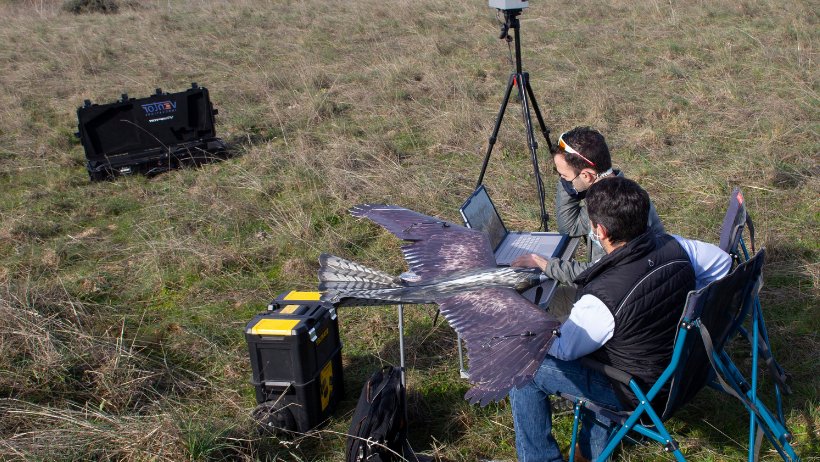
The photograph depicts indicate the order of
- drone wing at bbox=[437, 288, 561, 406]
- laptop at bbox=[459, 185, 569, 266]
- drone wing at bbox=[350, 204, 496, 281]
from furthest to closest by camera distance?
laptop at bbox=[459, 185, 569, 266] → drone wing at bbox=[350, 204, 496, 281] → drone wing at bbox=[437, 288, 561, 406]

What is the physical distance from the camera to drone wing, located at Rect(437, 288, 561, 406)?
2070mm

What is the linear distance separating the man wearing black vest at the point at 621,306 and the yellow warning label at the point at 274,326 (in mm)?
1022

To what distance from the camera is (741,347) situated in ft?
11.7

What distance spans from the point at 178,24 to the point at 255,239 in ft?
30.7

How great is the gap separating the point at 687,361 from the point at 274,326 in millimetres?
1656

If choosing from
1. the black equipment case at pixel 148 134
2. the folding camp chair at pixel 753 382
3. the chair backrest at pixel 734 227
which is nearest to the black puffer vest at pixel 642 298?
the folding camp chair at pixel 753 382

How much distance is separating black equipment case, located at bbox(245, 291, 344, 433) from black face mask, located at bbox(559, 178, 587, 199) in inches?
50.7

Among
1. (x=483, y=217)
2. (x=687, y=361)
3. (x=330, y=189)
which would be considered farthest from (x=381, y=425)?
(x=330, y=189)

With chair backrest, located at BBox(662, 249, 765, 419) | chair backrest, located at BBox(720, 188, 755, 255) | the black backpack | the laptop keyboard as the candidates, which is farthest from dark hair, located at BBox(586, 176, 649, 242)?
the black backpack

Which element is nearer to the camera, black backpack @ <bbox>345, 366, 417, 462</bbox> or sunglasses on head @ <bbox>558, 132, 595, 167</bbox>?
black backpack @ <bbox>345, 366, 417, 462</bbox>

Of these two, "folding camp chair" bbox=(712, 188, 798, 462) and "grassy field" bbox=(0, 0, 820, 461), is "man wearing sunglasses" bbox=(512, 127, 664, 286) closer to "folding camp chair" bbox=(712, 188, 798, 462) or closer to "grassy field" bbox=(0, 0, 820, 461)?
"folding camp chair" bbox=(712, 188, 798, 462)

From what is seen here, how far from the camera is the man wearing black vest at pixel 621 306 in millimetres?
2268

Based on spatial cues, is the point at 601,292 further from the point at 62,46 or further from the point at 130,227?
the point at 62,46

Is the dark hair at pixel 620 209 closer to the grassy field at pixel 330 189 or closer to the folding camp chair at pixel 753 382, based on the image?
the folding camp chair at pixel 753 382
